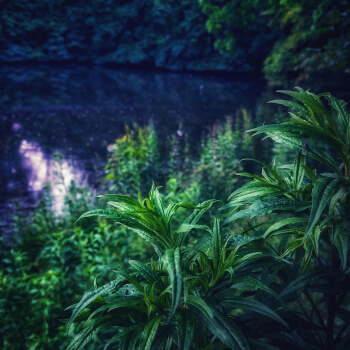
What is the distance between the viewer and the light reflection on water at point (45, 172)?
212 inches

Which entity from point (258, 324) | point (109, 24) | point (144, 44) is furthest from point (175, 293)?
point (109, 24)

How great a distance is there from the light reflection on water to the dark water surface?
20 millimetres

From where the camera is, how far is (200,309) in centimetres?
62

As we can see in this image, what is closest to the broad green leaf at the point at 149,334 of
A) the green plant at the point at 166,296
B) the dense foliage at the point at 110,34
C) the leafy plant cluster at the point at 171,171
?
the green plant at the point at 166,296

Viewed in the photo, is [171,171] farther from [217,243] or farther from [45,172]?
[217,243]

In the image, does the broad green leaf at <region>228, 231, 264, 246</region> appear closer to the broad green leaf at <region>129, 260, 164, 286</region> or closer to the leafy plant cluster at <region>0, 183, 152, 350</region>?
the broad green leaf at <region>129, 260, 164, 286</region>

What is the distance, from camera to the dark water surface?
22.1 ft

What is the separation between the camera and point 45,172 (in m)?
6.60

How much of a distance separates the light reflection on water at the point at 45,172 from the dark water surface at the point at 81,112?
0.02 m

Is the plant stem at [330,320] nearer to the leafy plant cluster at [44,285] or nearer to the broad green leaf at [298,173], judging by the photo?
the broad green leaf at [298,173]

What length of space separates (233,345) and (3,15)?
92.2 feet

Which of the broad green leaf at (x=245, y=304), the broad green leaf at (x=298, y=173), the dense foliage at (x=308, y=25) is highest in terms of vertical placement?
the dense foliage at (x=308, y=25)

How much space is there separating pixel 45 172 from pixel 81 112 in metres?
5.56

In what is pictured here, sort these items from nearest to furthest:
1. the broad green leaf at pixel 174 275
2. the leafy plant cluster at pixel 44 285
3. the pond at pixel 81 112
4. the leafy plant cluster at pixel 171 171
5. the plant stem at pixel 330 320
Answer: the broad green leaf at pixel 174 275 < the plant stem at pixel 330 320 < the leafy plant cluster at pixel 44 285 < the leafy plant cluster at pixel 171 171 < the pond at pixel 81 112
